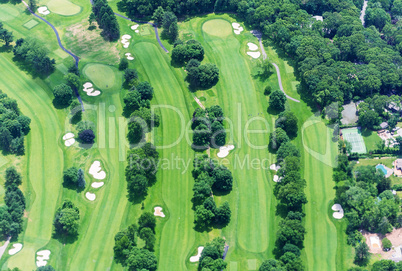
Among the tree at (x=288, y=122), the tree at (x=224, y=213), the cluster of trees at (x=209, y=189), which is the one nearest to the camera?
the tree at (x=224, y=213)

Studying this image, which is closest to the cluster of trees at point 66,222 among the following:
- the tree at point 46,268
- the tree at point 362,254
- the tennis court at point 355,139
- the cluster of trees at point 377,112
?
the tree at point 46,268

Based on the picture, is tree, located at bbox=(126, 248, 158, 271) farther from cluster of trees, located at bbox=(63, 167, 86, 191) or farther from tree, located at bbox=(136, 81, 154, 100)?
tree, located at bbox=(136, 81, 154, 100)

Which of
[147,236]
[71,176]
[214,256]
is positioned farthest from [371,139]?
[71,176]

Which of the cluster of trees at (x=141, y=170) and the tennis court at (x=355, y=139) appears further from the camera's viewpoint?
the tennis court at (x=355, y=139)

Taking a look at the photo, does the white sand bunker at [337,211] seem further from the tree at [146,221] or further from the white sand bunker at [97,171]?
the white sand bunker at [97,171]

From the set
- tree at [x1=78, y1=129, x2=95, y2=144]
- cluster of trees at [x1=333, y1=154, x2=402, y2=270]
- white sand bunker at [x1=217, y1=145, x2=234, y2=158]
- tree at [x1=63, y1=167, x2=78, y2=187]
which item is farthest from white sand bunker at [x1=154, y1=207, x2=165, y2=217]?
cluster of trees at [x1=333, y1=154, x2=402, y2=270]

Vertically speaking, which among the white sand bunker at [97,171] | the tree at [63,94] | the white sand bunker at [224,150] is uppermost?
the tree at [63,94]

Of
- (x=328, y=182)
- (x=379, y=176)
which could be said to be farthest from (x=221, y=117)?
(x=379, y=176)
